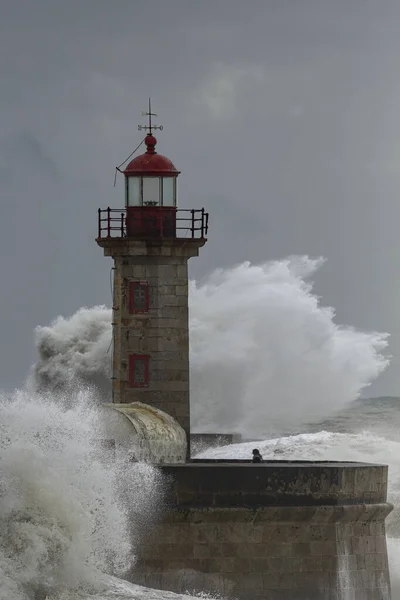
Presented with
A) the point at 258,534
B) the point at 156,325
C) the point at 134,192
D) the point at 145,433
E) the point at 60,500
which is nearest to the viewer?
the point at 60,500

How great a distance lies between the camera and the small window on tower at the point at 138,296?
22250 mm

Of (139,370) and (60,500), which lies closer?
→ (60,500)

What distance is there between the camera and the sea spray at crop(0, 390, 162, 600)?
54.2 ft

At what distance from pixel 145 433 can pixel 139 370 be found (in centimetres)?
201

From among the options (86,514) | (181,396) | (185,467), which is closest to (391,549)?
(181,396)

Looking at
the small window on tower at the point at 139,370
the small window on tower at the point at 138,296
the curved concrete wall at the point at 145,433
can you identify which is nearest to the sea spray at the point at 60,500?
the curved concrete wall at the point at 145,433

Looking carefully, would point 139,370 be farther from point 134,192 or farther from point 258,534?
point 258,534

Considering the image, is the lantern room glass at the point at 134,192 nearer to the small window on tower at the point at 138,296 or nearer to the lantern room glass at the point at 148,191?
the lantern room glass at the point at 148,191

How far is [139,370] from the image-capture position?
22.2m

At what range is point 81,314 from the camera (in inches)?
1565

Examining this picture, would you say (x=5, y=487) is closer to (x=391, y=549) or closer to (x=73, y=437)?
(x=73, y=437)

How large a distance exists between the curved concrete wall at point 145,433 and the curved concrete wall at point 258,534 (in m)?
1.04

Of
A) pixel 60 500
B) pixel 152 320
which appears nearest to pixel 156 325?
pixel 152 320

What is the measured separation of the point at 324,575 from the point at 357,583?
1.64ft
